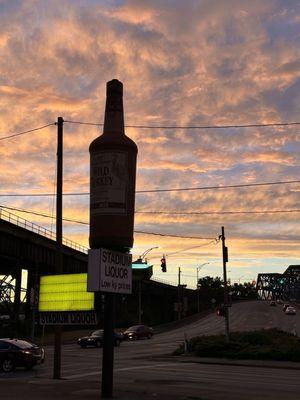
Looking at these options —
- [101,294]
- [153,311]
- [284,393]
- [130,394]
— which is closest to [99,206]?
[101,294]

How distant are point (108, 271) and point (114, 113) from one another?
4.71m

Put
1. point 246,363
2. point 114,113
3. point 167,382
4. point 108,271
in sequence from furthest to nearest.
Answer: point 246,363 < point 167,382 < point 114,113 < point 108,271

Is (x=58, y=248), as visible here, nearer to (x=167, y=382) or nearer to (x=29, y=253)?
(x=167, y=382)

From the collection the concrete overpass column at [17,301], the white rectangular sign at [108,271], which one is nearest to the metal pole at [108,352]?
the white rectangular sign at [108,271]

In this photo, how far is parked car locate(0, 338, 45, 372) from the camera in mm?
25484

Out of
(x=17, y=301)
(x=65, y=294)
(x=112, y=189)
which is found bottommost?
(x=17, y=301)

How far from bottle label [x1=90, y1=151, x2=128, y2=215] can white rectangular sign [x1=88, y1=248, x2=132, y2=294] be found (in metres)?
1.24

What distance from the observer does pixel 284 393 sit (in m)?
17.2

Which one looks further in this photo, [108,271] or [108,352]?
[108,271]

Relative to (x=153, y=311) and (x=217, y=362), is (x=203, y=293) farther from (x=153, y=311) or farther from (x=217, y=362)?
(x=217, y=362)

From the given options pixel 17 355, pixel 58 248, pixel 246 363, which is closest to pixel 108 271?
pixel 58 248

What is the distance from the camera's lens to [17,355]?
25.8 m

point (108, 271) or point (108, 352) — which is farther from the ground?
point (108, 271)

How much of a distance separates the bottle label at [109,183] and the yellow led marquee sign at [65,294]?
405cm
